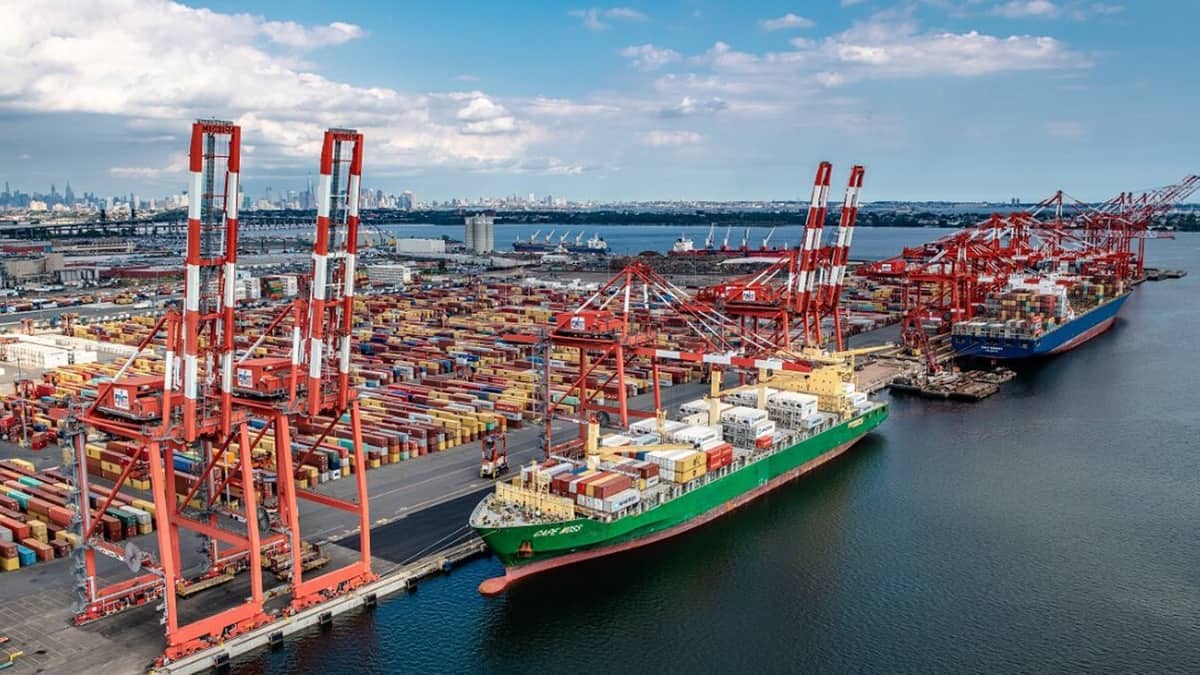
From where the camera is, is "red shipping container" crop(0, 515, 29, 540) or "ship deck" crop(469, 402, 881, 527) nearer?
"ship deck" crop(469, 402, 881, 527)

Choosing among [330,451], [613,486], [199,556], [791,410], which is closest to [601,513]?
[613,486]

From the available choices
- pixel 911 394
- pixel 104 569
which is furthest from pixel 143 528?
pixel 911 394

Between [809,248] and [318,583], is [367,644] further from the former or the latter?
[809,248]

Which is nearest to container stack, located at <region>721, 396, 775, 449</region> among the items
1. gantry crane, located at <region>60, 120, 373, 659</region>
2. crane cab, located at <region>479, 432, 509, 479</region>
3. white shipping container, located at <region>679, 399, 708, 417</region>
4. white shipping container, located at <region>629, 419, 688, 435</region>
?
white shipping container, located at <region>679, 399, 708, 417</region>

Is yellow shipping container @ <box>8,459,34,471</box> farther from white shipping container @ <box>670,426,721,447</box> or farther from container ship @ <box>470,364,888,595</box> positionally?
white shipping container @ <box>670,426,721,447</box>

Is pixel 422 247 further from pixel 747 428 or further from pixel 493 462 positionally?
pixel 747 428

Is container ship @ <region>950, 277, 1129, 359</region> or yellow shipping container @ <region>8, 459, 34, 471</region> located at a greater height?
container ship @ <region>950, 277, 1129, 359</region>

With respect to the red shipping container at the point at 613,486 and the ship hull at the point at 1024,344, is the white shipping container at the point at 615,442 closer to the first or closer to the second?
the red shipping container at the point at 613,486

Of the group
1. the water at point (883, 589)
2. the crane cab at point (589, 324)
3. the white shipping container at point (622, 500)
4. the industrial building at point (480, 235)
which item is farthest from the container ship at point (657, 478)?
the industrial building at point (480, 235)
